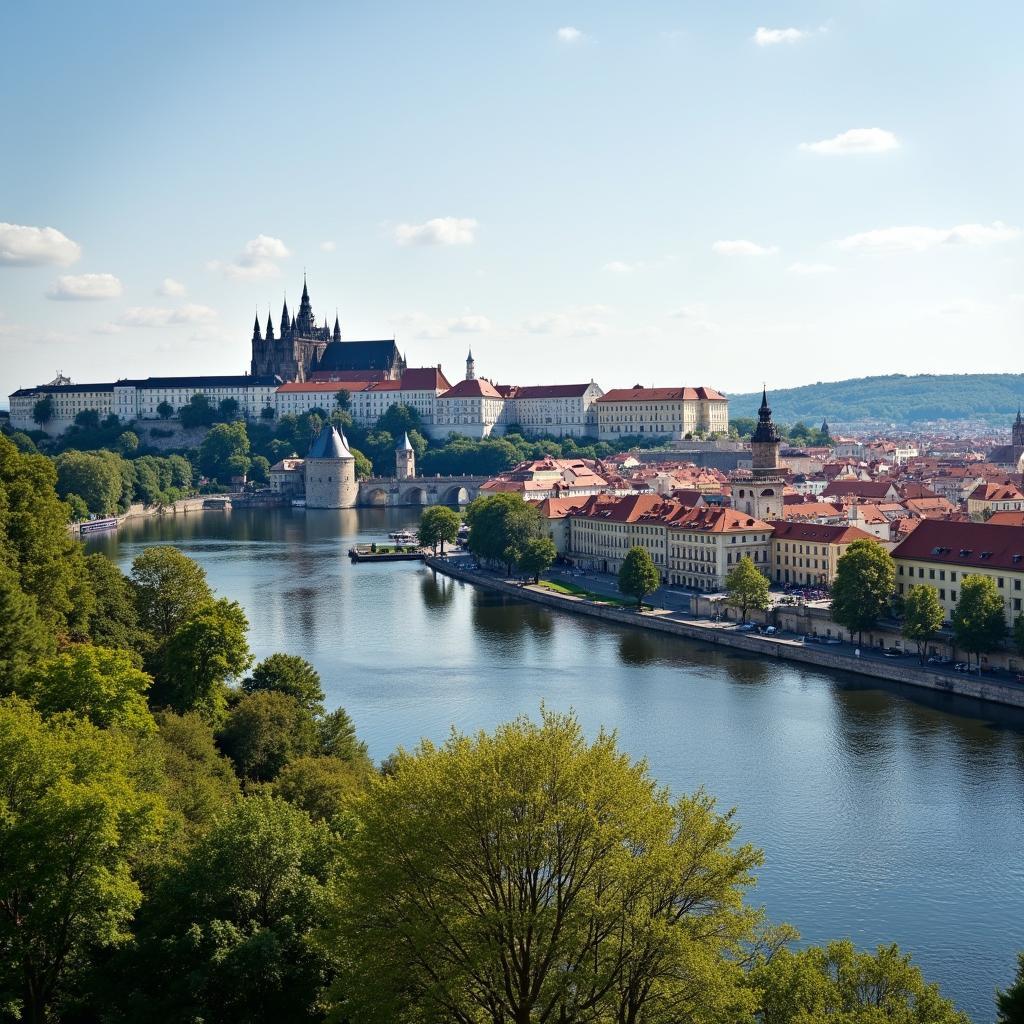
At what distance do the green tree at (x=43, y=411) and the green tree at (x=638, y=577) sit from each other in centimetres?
8865

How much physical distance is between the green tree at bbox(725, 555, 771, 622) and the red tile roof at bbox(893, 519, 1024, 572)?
13.6ft

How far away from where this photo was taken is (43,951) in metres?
13.1

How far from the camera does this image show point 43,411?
120 meters

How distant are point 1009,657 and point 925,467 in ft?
212

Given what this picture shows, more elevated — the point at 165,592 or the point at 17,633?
the point at 17,633

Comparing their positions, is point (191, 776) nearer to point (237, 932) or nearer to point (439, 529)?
point (237, 932)

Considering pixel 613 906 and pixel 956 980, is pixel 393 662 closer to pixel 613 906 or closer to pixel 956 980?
pixel 956 980

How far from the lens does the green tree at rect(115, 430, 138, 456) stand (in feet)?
368

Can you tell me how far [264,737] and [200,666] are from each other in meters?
3.27

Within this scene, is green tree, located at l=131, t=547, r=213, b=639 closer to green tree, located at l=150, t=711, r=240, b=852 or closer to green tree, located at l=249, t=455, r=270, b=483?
green tree, located at l=150, t=711, r=240, b=852

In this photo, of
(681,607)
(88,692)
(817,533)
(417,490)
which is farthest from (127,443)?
(88,692)

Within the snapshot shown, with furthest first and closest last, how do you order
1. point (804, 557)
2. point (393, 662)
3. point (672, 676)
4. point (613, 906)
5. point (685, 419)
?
point (685, 419) → point (804, 557) → point (393, 662) → point (672, 676) → point (613, 906)

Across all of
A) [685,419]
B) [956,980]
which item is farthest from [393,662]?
[685,419]

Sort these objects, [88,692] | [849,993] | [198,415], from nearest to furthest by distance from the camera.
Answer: [849,993] → [88,692] → [198,415]
